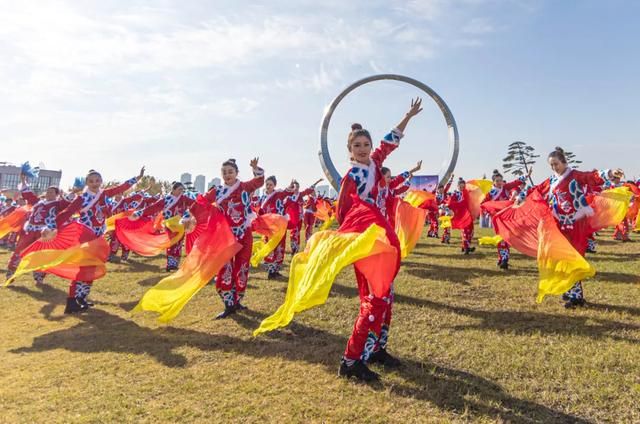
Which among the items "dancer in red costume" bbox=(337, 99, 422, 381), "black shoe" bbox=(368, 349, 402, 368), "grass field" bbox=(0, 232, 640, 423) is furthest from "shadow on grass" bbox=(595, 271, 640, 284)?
"dancer in red costume" bbox=(337, 99, 422, 381)

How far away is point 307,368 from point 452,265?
21.1ft

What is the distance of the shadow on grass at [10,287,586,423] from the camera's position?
317 centimetres

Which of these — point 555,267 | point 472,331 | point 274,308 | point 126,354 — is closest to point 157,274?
point 274,308

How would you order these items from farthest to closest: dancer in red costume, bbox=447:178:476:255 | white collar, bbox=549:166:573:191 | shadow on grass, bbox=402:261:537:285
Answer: dancer in red costume, bbox=447:178:476:255, shadow on grass, bbox=402:261:537:285, white collar, bbox=549:166:573:191

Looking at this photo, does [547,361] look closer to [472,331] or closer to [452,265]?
[472,331]

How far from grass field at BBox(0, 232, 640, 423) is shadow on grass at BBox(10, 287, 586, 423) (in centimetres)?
2

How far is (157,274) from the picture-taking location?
9852 mm

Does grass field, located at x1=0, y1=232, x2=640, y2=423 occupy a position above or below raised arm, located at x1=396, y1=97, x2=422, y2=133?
below

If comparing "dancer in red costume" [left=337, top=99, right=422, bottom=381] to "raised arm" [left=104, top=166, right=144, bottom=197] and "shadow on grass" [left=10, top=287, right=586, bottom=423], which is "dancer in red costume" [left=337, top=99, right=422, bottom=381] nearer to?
"shadow on grass" [left=10, top=287, right=586, bottom=423]

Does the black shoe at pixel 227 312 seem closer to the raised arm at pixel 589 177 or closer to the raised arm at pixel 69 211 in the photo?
the raised arm at pixel 69 211

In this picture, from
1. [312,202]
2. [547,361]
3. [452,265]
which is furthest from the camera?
[312,202]

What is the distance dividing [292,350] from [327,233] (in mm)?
1581

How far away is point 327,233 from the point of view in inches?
147

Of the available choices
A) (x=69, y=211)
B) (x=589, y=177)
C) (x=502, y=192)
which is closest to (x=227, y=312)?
(x=69, y=211)
